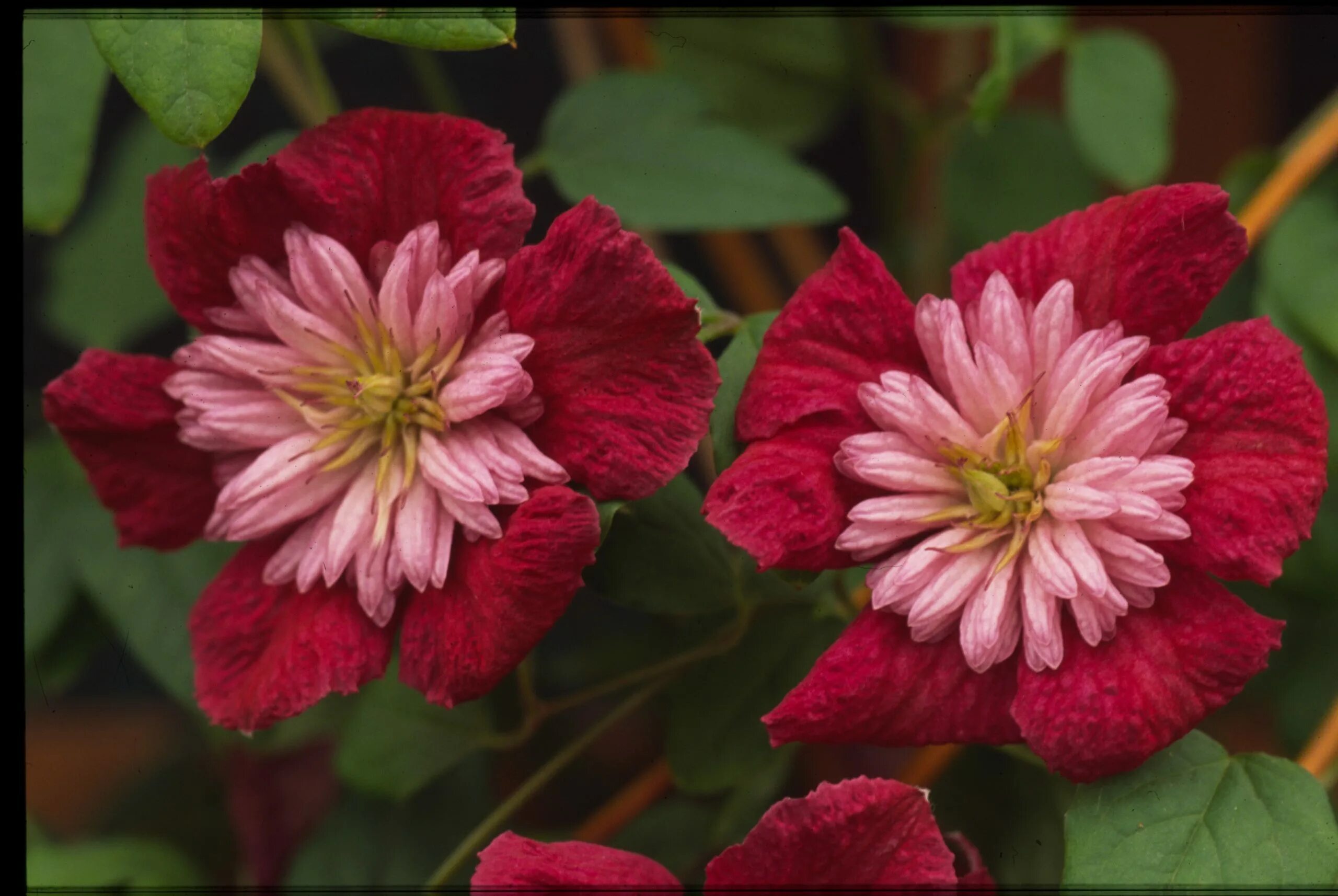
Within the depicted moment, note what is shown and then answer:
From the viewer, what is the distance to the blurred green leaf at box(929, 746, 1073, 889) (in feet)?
2.36

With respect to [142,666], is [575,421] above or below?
above

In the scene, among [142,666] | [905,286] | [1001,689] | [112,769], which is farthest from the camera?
[112,769]

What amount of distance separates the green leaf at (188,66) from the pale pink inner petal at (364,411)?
6cm

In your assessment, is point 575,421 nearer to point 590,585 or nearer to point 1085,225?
point 590,585

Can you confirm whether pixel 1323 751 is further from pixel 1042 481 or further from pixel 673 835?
pixel 673 835

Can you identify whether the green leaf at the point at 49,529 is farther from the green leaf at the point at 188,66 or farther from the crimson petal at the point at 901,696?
the crimson petal at the point at 901,696

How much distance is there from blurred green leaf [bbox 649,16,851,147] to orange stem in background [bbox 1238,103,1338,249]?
374 millimetres

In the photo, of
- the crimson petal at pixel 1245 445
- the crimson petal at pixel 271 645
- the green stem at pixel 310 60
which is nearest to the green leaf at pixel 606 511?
the crimson petal at pixel 271 645

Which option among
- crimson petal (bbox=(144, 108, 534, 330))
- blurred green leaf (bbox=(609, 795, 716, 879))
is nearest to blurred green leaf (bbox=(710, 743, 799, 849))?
blurred green leaf (bbox=(609, 795, 716, 879))

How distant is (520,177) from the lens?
1.69 ft

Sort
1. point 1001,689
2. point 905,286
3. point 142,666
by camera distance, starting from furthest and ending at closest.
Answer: point 905,286 < point 142,666 < point 1001,689

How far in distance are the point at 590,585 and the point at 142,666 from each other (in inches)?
15.2

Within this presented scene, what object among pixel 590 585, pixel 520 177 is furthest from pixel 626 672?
pixel 520 177

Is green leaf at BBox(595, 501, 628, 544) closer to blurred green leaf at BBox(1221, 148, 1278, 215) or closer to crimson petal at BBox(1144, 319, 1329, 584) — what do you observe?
crimson petal at BBox(1144, 319, 1329, 584)
